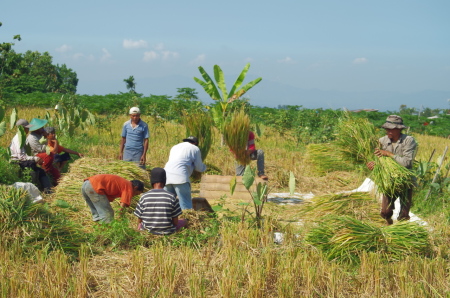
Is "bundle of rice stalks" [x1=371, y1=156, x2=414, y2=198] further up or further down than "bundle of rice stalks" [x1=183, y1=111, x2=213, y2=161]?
further down

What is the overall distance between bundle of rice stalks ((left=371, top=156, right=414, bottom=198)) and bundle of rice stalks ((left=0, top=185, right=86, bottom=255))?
3.20 metres

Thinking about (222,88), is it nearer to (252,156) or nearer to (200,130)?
(200,130)

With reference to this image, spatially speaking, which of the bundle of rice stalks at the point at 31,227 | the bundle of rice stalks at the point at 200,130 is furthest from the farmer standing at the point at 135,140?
the bundle of rice stalks at the point at 31,227

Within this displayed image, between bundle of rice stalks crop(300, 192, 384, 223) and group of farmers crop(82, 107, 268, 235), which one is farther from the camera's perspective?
bundle of rice stalks crop(300, 192, 384, 223)

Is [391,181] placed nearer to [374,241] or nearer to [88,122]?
[374,241]

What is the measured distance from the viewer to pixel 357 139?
7.10 metres

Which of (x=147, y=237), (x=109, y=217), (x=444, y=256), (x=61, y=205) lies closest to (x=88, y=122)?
(x=61, y=205)

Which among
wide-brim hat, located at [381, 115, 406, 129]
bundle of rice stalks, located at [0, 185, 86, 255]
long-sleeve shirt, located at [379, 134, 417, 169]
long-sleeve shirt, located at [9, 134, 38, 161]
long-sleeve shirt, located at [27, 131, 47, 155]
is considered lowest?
bundle of rice stalks, located at [0, 185, 86, 255]

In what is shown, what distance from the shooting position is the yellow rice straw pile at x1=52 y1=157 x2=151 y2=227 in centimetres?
564

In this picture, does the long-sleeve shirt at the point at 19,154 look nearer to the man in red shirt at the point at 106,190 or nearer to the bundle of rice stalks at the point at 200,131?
the man in red shirt at the point at 106,190

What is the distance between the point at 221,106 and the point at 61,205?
23.2ft

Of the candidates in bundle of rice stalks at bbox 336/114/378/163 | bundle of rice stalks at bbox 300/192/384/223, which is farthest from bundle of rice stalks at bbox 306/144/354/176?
bundle of rice stalks at bbox 300/192/384/223

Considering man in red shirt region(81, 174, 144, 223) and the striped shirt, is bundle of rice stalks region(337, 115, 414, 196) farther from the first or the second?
man in red shirt region(81, 174, 144, 223)

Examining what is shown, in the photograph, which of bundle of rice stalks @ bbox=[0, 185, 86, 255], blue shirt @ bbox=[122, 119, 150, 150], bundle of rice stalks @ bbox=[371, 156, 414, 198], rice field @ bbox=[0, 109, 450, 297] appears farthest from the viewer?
blue shirt @ bbox=[122, 119, 150, 150]
